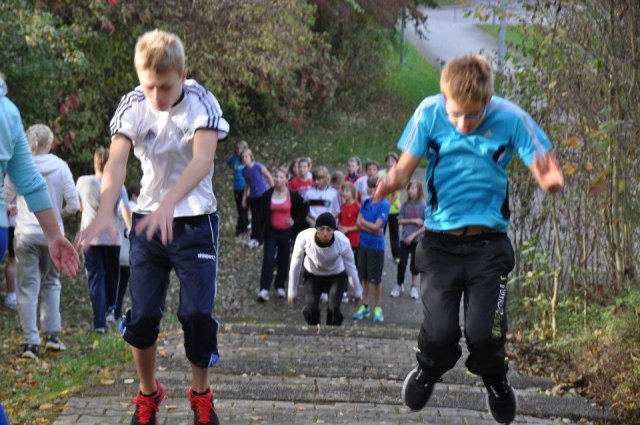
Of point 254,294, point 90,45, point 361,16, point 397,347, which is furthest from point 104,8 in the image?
point 361,16

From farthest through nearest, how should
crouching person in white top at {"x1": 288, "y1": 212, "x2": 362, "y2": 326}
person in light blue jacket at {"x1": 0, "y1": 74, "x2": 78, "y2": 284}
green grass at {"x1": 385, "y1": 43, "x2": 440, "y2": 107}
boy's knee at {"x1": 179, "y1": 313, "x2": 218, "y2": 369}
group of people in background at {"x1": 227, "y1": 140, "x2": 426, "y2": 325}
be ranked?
green grass at {"x1": 385, "y1": 43, "x2": 440, "y2": 107}, group of people in background at {"x1": 227, "y1": 140, "x2": 426, "y2": 325}, crouching person in white top at {"x1": 288, "y1": 212, "x2": 362, "y2": 326}, boy's knee at {"x1": 179, "y1": 313, "x2": 218, "y2": 369}, person in light blue jacket at {"x1": 0, "y1": 74, "x2": 78, "y2": 284}

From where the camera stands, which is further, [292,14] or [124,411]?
[292,14]

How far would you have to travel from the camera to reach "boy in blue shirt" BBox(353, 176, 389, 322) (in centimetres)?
1404

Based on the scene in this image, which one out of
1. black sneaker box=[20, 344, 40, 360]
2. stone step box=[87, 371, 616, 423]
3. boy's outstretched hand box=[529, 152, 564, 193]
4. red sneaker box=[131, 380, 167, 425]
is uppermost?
boy's outstretched hand box=[529, 152, 564, 193]

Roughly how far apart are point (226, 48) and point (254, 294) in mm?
5846

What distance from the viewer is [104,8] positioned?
57.8ft

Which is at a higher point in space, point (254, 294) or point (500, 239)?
point (500, 239)

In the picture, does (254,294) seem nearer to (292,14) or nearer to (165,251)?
(292,14)

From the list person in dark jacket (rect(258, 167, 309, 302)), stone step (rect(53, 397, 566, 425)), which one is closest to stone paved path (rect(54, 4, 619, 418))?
stone step (rect(53, 397, 566, 425))

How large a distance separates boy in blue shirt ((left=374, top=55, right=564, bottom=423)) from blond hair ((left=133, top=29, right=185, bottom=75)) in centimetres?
127

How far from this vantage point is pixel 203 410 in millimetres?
5812

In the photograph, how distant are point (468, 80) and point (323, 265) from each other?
6681mm

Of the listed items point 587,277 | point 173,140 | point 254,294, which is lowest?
point 254,294

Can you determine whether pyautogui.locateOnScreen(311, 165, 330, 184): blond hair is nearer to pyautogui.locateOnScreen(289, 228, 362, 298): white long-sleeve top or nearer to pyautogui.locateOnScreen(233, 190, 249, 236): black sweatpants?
pyautogui.locateOnScreen(289, 228, 362, 298): white long-sleeve top
